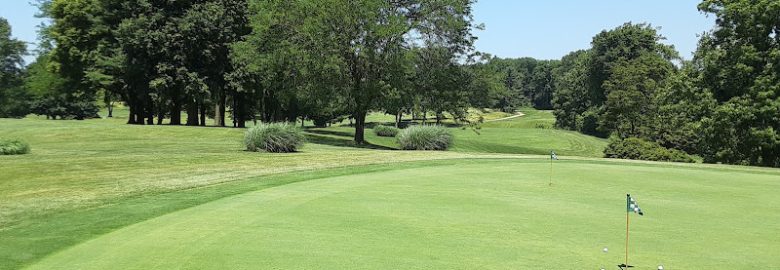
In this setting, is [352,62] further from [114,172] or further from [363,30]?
[114,172]

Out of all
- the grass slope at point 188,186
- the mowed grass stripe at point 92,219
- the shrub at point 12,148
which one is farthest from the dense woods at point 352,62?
the mowed grass stripe at point 92,219

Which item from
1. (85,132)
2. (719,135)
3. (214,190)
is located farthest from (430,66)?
(214,190)

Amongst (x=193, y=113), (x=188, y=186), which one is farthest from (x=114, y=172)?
→ (x=193, y=113)

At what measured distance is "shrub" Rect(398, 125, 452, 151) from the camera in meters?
31.5

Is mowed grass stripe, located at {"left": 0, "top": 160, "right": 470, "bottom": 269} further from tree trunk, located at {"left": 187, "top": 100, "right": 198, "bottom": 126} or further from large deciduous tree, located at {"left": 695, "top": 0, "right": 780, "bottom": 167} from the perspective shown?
tree trunk, located at {"left": 187, "top": 100, "right": 198, "bottom": 126}

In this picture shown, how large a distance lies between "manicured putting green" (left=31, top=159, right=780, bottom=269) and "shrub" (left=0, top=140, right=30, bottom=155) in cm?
1527

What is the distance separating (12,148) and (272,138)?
34.8 feet

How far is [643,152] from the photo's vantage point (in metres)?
38.9

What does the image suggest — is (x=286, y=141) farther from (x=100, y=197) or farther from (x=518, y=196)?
(x=518, y=196)

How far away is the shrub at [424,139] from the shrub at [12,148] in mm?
18178

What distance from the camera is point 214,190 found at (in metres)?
13.8

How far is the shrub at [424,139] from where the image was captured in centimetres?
3152

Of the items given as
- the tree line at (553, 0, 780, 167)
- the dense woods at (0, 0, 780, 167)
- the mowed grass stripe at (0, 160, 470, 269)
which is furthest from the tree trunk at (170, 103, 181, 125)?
the tree line at (553, 0, 780, 167)

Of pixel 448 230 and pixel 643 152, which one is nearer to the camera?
pixel 448 230
